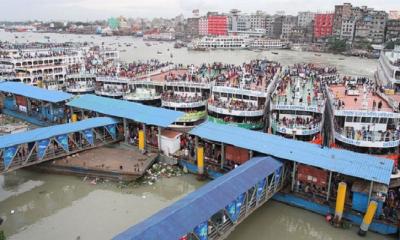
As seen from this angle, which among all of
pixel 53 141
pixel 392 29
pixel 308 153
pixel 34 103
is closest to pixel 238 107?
pixel 308 153

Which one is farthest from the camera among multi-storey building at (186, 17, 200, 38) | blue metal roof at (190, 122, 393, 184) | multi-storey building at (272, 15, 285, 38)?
multi-storey building at (186, 17, 200, 38)

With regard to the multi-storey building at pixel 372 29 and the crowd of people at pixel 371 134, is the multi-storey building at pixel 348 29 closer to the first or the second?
the multi-storey building at pixel 372 29

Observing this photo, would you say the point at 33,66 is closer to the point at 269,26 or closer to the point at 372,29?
the point at 372,29

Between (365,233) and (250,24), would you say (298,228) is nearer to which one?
(365,233)

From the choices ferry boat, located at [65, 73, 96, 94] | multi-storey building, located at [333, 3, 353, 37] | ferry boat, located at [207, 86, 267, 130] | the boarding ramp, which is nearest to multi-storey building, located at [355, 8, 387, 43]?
multi-storey building, located at [333, 3, 353, 37]

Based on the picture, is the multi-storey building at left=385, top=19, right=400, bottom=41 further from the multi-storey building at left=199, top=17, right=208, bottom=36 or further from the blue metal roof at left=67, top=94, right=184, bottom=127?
the blue metal roof at left=67, top=94, right=184, bottom=127

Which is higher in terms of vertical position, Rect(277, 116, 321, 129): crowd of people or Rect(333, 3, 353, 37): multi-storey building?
Rect(333, 3, 353, 37): multi-storey building

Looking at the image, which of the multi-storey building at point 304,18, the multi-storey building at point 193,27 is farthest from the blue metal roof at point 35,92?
the multi-storey building at point 193,27

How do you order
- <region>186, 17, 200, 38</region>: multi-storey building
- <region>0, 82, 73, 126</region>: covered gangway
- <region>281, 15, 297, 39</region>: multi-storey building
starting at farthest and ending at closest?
<region>186, 17, 200, 38</region>: multi-storey building
<region>281, 15, 297, 39</region>: multi-storey building
<region>0, 82, 73, 126</region>: covered gangway
